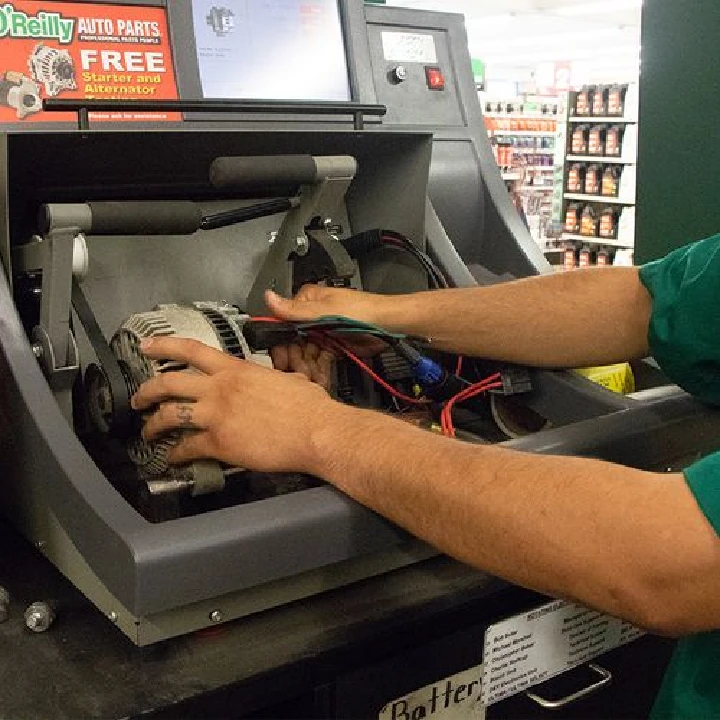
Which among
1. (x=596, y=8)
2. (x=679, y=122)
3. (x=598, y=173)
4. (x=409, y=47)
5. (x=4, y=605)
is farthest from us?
(x=596, y=8)

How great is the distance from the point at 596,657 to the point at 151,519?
0.45 metres

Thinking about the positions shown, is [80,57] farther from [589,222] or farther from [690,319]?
[589,222]

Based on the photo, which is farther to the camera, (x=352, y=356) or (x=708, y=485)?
(x=352, y=356)

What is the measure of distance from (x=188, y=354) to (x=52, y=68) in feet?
1.34

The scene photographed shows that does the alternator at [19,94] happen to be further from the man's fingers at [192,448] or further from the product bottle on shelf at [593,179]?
the product bottle on shelf at [593,179]

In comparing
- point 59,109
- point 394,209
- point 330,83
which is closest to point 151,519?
point 59,109

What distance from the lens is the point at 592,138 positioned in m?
6.60

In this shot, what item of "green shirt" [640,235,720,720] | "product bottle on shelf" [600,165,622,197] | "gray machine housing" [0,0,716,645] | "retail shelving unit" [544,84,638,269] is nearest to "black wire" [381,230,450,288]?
"gray machine housing" [0,0,716,645]

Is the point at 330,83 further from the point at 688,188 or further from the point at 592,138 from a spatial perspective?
the point at 592,138

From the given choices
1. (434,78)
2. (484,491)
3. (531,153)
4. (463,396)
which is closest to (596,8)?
(531,153)

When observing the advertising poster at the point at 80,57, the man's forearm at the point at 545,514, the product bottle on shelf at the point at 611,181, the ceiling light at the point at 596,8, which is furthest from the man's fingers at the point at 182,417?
the ceiling light at the point at 596,8

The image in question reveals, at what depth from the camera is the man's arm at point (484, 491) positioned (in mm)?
642

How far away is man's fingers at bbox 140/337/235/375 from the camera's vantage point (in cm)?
83

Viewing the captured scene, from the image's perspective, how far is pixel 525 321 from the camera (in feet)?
3.54
